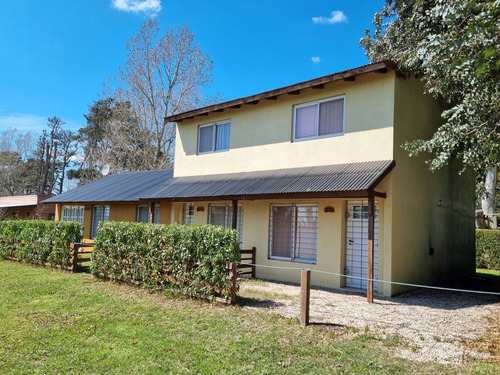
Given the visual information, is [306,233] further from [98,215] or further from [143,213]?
[98,215]

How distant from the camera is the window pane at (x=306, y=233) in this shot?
36.7ft

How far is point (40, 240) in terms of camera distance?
13.4 meters

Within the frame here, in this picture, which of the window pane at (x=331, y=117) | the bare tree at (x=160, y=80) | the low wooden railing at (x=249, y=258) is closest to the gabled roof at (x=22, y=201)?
the bare tree at (x=160, y=80)

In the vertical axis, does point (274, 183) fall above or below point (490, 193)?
below

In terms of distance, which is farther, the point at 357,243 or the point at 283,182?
the point at 283,182

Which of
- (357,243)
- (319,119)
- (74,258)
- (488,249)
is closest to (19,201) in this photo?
(74,258)

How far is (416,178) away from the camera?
1081cm

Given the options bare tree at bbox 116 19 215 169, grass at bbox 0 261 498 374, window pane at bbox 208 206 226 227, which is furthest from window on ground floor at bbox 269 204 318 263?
bare tree at bbox 116 19 215 169

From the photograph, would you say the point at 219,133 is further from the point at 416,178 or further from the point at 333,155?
the point at 416,178

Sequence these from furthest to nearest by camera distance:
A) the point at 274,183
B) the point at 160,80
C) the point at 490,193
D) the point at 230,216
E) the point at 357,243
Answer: the point at 160,80
the point at 490,193
the point at 230,216
the point at 274,183
the point at 357,243

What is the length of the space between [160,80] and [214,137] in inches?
730

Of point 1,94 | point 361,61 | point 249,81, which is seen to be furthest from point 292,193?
point 1,94

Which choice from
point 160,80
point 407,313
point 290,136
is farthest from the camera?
point 160,80

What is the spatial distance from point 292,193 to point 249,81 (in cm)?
1825
